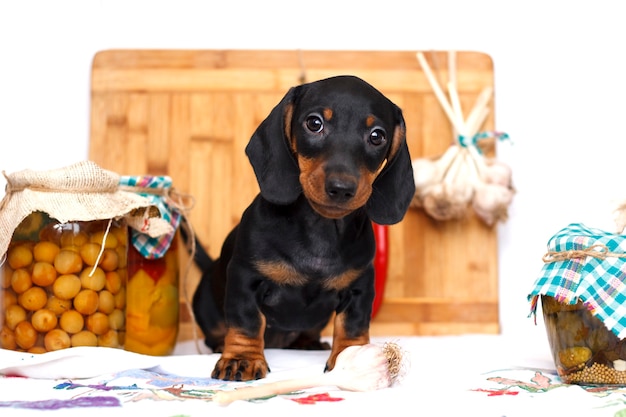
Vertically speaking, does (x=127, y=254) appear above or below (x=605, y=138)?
below

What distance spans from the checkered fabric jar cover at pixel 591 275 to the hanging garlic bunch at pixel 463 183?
0.92 m

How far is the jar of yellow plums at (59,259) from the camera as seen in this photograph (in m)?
2.03

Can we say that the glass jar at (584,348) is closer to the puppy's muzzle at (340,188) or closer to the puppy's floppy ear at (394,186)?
the puppy's floppy ear at (394,186)

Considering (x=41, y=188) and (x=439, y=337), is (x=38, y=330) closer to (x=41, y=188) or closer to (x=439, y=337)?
(x=41, y=188)

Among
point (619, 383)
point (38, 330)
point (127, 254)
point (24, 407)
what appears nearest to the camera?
point (24, 407)

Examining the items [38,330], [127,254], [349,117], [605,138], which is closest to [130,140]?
[127,254]

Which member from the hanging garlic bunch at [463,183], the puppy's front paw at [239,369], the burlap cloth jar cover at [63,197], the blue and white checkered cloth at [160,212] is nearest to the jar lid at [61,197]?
the burlap cloth jar cover at [63,197]

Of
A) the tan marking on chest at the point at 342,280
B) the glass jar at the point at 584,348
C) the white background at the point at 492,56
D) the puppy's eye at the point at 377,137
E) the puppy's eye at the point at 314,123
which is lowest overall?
the glass jar at the point at 584,348

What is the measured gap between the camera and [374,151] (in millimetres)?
1861

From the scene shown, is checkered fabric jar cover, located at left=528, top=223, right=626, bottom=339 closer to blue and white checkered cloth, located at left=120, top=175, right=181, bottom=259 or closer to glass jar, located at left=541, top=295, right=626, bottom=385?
glass jar, located at left=541, top=295, right=626, bottom=385

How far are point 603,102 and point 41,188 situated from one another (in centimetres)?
205

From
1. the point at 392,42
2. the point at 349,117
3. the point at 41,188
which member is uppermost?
the point at 392,42

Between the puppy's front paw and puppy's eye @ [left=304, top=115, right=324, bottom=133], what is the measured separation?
0.58m

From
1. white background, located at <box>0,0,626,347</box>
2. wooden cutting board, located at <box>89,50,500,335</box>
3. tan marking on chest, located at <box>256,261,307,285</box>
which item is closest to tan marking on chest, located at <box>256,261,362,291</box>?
tan marking on chest, located at <box>256,261,307,285</box>
